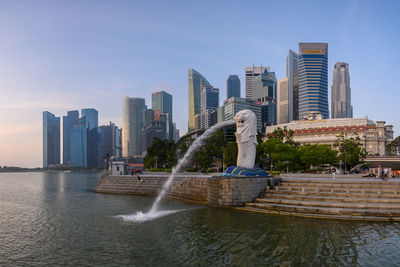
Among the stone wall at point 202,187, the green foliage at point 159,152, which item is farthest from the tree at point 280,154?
the green foliage at point 159,152

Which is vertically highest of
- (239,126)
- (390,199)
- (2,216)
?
(239,126)

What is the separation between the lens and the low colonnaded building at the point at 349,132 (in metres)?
116

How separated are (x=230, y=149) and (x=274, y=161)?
31.9 feet

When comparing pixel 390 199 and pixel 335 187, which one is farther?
pixel 335 187

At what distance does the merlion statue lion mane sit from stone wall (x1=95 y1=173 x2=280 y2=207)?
2.76 m

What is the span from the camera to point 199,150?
71625 millimetres

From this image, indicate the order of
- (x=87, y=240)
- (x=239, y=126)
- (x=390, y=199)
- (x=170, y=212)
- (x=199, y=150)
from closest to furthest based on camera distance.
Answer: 1. (x=87, y=240)
2. (x=390, y=199)
3. (x=170, y=212)
4. (x=239, y=126)
5. (x=199, y=150)

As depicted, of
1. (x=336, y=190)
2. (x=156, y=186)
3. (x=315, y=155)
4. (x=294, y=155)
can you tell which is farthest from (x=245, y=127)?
(x=315, y=155)

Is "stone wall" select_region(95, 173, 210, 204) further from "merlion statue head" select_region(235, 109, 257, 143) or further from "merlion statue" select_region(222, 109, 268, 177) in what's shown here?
"merlion statue head" select_region(235, 109, 257, 143)

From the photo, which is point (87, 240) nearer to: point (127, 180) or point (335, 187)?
point (335, 187)

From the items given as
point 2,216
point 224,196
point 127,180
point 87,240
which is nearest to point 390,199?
point 224,196

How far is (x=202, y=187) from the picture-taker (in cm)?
3569

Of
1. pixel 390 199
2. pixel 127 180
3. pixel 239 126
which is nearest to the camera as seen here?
pixel 390 199

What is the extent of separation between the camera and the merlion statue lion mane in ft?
104
